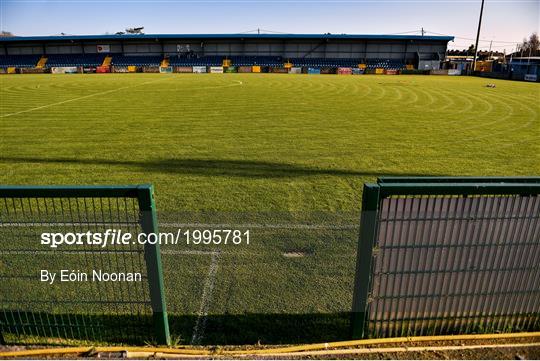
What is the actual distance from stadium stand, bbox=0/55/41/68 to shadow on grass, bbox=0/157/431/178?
7266 centimetres

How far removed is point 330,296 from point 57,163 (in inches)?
318

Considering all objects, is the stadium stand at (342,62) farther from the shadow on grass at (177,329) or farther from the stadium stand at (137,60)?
the shadow on grass at (177,329)

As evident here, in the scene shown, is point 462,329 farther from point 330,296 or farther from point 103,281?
point 103,281

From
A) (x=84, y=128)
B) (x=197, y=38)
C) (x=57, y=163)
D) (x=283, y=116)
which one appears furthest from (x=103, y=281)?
(x=197, y=38)

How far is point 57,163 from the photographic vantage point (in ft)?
31.8

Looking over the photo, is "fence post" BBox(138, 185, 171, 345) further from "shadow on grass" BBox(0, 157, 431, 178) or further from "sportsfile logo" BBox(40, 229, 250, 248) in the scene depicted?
"shadow on grass" BBox(0, 157, 431, 178)

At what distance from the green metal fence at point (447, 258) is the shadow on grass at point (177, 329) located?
0.49m

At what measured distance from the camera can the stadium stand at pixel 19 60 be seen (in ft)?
229

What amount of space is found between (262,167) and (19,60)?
8054 cm

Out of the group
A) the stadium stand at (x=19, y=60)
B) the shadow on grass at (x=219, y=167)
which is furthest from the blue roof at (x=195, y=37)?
the shadow on grass at (x=219, y=167)

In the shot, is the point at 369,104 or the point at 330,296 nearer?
the point at 330,296

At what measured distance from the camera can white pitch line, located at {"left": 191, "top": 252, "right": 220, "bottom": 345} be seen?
12.4ft

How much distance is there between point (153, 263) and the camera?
10.9 ft

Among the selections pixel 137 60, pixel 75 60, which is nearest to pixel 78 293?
pixel 137 60
